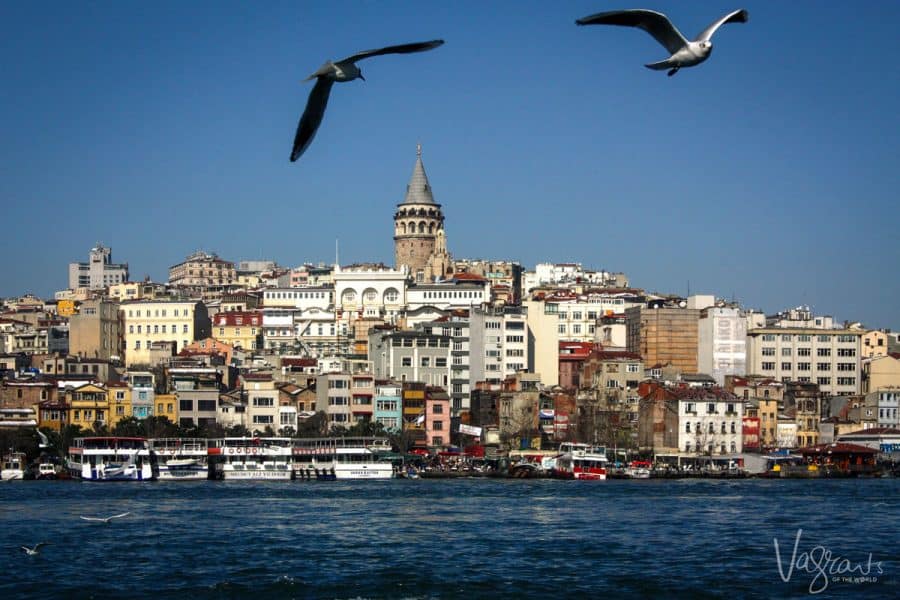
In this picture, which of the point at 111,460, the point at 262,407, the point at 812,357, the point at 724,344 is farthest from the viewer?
the point at 812,357

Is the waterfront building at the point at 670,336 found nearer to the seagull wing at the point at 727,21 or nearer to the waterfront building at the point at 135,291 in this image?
the waterfront building at the point at 135,291

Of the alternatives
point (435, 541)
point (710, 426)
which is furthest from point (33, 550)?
point (710, 426)

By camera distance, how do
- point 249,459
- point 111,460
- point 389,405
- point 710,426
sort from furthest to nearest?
point 389,405
point 710,426
point 249,459
point 111,460

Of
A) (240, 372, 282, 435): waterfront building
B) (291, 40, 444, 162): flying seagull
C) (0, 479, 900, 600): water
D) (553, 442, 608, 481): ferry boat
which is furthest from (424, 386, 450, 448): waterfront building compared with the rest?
(291, 40, 444, 162): flying seagull

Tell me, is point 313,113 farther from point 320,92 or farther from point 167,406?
point 167,406

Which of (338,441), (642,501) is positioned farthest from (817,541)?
(338,441)

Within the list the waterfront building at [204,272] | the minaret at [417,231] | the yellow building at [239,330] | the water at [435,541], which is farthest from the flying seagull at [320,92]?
the waterfront building at [204,272]

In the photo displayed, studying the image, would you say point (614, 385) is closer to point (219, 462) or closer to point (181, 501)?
point (219, 462)
